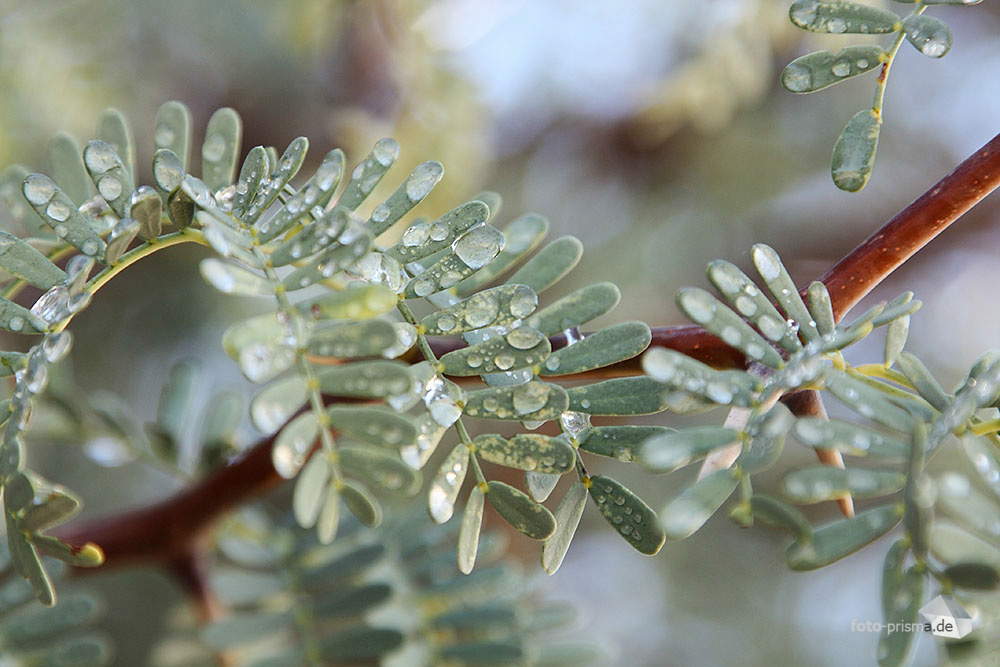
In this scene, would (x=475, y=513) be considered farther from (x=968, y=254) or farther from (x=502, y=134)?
(x=968, y=254)

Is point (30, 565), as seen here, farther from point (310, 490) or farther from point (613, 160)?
point (613, 160)

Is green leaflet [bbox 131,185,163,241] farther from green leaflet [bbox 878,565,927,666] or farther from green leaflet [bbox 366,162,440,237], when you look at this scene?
green leaflet [bbox 878,565,927,666]

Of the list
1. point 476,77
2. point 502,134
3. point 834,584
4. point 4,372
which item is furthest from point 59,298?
point 834,584

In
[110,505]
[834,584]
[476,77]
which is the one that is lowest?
[834,584]

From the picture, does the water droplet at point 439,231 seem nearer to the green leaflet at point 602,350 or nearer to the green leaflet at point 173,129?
the green leaflet at point 602,350

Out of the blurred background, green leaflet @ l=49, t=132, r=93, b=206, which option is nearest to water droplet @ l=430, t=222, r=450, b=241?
green leaflet @ l=49, t=132, r=93, b=206
